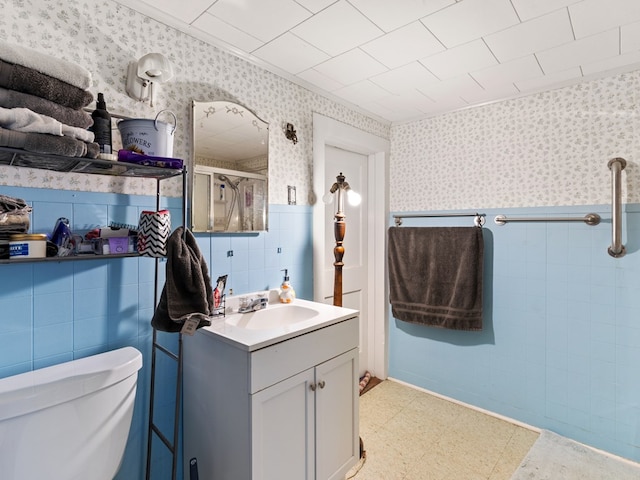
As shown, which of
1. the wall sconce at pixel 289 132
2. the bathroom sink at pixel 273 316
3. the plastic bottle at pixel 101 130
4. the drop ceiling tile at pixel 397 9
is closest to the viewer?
the plastic bottle at pixel 101 130

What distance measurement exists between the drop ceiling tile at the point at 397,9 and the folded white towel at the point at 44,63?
0.97 metres

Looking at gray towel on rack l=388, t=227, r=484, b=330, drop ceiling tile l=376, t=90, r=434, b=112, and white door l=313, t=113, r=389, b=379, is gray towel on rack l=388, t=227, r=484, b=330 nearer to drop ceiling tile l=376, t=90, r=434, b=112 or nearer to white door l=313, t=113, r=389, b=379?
white door l=313, t=113, r=389, b=379

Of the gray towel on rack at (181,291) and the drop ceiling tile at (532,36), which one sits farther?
the drop ceiling tile at (532,36)

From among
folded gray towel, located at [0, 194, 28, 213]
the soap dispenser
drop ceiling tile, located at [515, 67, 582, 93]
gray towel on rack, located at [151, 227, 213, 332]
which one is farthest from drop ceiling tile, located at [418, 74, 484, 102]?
folded gray towel, located at [0, 194, 28, 213]

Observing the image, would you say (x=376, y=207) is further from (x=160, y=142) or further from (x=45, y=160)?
(x=45, y=160)

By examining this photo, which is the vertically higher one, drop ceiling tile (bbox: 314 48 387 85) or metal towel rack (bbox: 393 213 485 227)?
drop ceiling tile (bbox: 314 48 387 85)

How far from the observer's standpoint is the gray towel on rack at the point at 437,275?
2328 millimetres

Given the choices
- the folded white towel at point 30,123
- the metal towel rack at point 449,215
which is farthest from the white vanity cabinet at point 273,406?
the metal towel rack at point 449,215

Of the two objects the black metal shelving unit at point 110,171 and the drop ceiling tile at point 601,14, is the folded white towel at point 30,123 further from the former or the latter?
the drop ceiling tile at point 601,14

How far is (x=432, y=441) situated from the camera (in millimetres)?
2064

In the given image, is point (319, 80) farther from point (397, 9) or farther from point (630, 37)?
point (630, 37)

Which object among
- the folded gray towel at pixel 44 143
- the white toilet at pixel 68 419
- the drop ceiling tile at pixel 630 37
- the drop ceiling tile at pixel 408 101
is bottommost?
the white toilet at pixel 68 419

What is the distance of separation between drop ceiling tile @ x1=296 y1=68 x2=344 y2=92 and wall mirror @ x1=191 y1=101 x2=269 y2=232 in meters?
0.39

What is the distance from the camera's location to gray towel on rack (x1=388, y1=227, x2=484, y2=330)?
2328 mm
